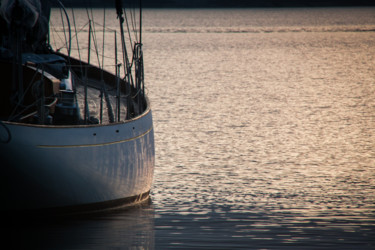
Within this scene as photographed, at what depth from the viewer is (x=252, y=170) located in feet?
55.0

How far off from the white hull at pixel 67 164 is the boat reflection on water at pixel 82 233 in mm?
372

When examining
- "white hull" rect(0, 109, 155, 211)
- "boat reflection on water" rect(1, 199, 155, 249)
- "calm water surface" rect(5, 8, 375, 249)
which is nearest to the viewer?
"white hull" rect(0, 109, 155, 211)

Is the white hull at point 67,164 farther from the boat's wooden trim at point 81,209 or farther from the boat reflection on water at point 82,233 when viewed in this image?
the boat reflection on water at point 82,233

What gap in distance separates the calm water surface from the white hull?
1.82 feet

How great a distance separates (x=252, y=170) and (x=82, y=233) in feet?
20.0

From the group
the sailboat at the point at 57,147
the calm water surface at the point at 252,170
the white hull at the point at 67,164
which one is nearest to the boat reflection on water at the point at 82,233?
the calm water surface at the point at 252,170

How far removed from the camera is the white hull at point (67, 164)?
1064 cm

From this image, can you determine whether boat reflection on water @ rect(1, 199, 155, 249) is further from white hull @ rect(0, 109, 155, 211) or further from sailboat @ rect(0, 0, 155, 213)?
white hull @ rect(0, 109, 155, 211)

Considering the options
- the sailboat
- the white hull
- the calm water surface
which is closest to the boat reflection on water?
the calm water surface

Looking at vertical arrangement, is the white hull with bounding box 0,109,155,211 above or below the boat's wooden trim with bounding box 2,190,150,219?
above

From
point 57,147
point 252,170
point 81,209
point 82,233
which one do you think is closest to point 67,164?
point 57,147

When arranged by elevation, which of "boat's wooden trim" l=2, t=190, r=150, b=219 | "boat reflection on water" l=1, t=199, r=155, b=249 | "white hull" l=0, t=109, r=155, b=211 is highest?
"white hull" l=0, t=109, r=155, b=211

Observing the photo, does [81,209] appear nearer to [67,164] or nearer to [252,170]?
[67,164]

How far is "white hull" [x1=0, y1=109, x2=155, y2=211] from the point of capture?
1064cm
